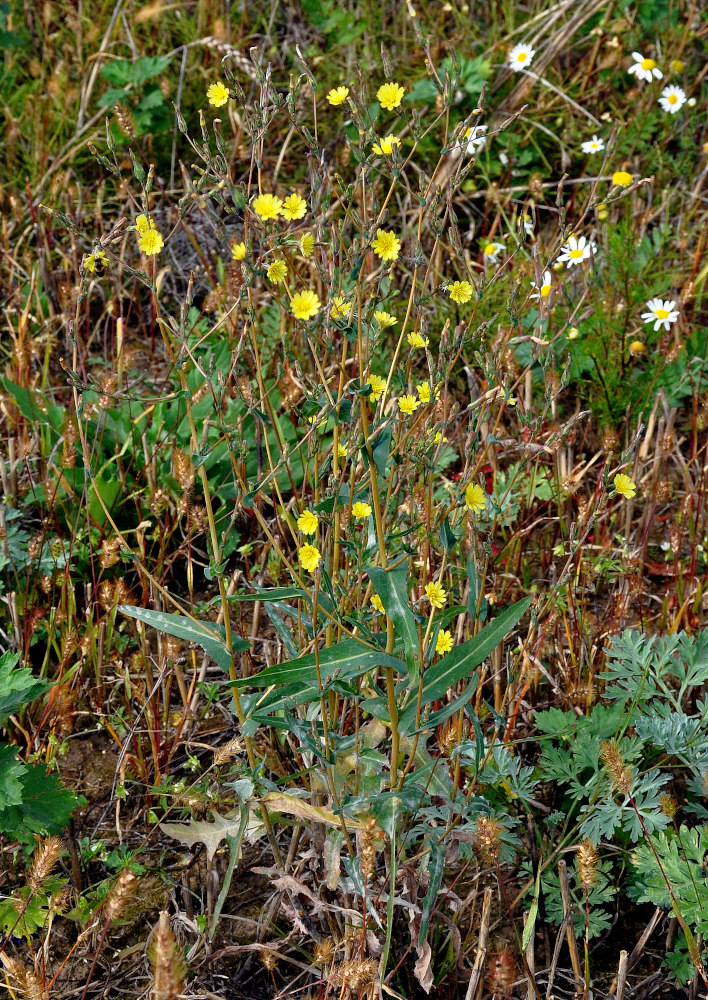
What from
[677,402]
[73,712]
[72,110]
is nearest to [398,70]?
[72,110]

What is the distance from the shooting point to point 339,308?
4.23 feet

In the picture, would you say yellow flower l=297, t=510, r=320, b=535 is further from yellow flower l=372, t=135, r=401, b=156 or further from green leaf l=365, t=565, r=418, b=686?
yellow flower l=372, t=135, r=401, b=156

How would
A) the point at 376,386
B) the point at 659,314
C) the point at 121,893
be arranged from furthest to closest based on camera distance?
1. the point at 659,314
2. the point at 376,386
3. the point at 121,893

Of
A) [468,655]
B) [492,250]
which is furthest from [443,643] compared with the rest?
[492,250]

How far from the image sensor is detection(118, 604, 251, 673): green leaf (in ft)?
4.59

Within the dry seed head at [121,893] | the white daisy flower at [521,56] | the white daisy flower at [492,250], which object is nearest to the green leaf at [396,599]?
the dry seed head at [121,893]

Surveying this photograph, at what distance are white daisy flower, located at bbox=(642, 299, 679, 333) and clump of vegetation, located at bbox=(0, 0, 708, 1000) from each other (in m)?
0.02

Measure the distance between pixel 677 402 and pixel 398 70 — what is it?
5.89ft

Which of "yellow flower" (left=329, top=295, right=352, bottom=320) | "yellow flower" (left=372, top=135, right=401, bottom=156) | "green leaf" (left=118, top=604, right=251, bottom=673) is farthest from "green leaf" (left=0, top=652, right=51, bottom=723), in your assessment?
"yellow flower" (left=372, top=135, right=401, bottom=156)

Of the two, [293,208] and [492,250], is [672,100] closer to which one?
[492,250]

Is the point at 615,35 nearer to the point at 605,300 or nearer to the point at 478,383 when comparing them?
the point at 605,300

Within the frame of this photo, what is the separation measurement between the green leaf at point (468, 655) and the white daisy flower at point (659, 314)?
1403 mm

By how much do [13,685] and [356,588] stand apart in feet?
2.01

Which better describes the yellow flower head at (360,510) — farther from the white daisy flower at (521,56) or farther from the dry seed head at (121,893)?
the white daisy flower at (521,56)
